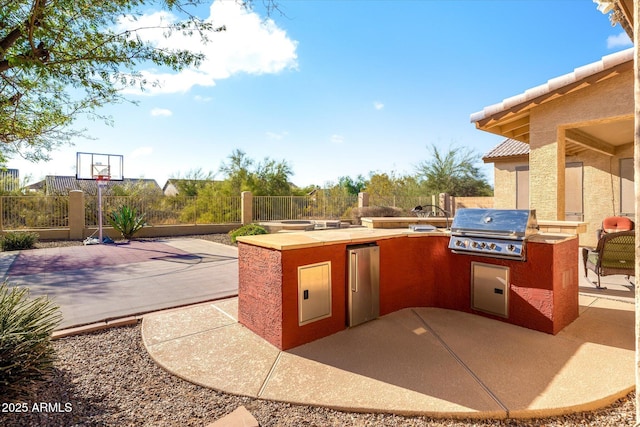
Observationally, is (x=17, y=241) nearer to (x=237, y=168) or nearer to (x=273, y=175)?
(x=237, y=168)

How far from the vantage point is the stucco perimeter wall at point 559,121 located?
5.78 meters

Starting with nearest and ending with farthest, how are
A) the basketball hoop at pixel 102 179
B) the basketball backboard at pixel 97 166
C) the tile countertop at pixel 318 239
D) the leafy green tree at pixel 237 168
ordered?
the tile countertop at pixel 318 239, the basketball hoop at pixel 102 179, the basketball backboard at pixel 97 166, the leafy green tree at pixel 237 168

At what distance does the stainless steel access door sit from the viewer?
393 cm

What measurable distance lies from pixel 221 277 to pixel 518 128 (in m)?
8.31

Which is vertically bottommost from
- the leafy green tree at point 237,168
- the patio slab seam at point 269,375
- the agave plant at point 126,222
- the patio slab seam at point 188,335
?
the patio slab seam at point 269,375

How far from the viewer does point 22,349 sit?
8.18 ft

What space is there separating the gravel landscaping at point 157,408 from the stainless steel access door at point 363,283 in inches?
64.8

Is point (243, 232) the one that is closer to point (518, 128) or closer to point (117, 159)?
point (117, 159)

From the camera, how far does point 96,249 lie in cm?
1075

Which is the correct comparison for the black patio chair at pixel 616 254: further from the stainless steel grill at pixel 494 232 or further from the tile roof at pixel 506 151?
the tile roof at pixel 506 151

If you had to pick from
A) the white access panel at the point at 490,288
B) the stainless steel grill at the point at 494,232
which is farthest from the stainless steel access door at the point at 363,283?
the white access panel at the point at 490,288

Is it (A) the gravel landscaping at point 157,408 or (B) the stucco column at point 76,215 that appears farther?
(B) the stucco column at point 76,215

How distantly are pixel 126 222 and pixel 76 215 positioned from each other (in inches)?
87.8

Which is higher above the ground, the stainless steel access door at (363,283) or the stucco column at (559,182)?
the stucco column at (559,182)
